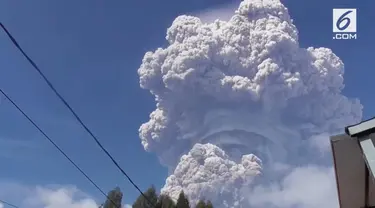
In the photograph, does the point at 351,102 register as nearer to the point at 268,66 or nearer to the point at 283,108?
the point at 283,108

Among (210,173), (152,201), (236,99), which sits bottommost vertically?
(152,201)

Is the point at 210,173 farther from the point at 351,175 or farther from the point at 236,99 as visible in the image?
the point at 351,175

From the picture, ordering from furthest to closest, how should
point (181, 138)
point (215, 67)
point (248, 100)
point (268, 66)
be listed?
point (181, 138) < point (248, 100) < point (215, 67) < point (268, 66)

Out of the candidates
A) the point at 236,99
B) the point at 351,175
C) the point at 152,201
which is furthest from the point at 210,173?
the point at 351,175

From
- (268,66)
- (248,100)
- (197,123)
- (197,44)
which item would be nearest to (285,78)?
(268,66)

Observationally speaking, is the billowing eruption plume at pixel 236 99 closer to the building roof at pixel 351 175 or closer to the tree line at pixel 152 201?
the tree line at pixel 152 201

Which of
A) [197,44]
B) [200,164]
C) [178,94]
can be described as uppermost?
[197,44]
